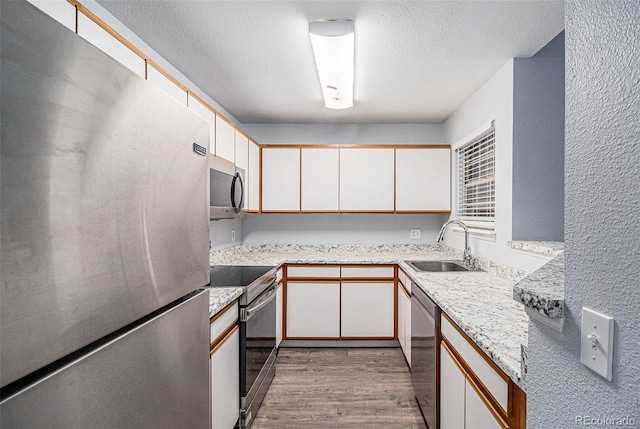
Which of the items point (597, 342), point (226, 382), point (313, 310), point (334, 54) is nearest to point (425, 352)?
point (226, 382)

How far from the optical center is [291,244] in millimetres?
3723

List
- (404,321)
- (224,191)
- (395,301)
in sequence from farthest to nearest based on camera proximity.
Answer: (395,301) → (404,321) → (224,191)

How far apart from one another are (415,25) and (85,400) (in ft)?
6.64

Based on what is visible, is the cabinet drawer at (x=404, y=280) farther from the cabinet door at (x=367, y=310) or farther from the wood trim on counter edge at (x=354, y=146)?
the wood trim on counter edge at (x=354, y=146)

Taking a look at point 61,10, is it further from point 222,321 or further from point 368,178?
point 368,178

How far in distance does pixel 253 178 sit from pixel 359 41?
5.71 ft

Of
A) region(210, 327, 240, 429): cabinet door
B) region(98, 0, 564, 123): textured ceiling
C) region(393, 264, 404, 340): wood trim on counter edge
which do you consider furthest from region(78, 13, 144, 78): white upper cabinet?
region(393, 264, 404, 340): wood trim on counter edge

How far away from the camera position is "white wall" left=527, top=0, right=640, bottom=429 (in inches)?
18.0

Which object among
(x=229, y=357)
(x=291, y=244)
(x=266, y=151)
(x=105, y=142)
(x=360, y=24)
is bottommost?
(x=229, y=357)

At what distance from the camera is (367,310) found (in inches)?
120

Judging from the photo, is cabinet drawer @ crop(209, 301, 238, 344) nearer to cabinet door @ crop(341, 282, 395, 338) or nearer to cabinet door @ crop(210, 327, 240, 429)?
cabinet door @ crop(210, 327, 240, 429)

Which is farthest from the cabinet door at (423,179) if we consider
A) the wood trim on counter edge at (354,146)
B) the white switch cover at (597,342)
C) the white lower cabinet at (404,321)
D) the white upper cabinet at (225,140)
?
the white switch cover at (597,342)

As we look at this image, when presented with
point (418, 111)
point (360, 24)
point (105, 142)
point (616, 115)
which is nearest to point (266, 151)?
point (418, 111)

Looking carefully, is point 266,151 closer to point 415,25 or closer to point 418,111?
point 418,111
